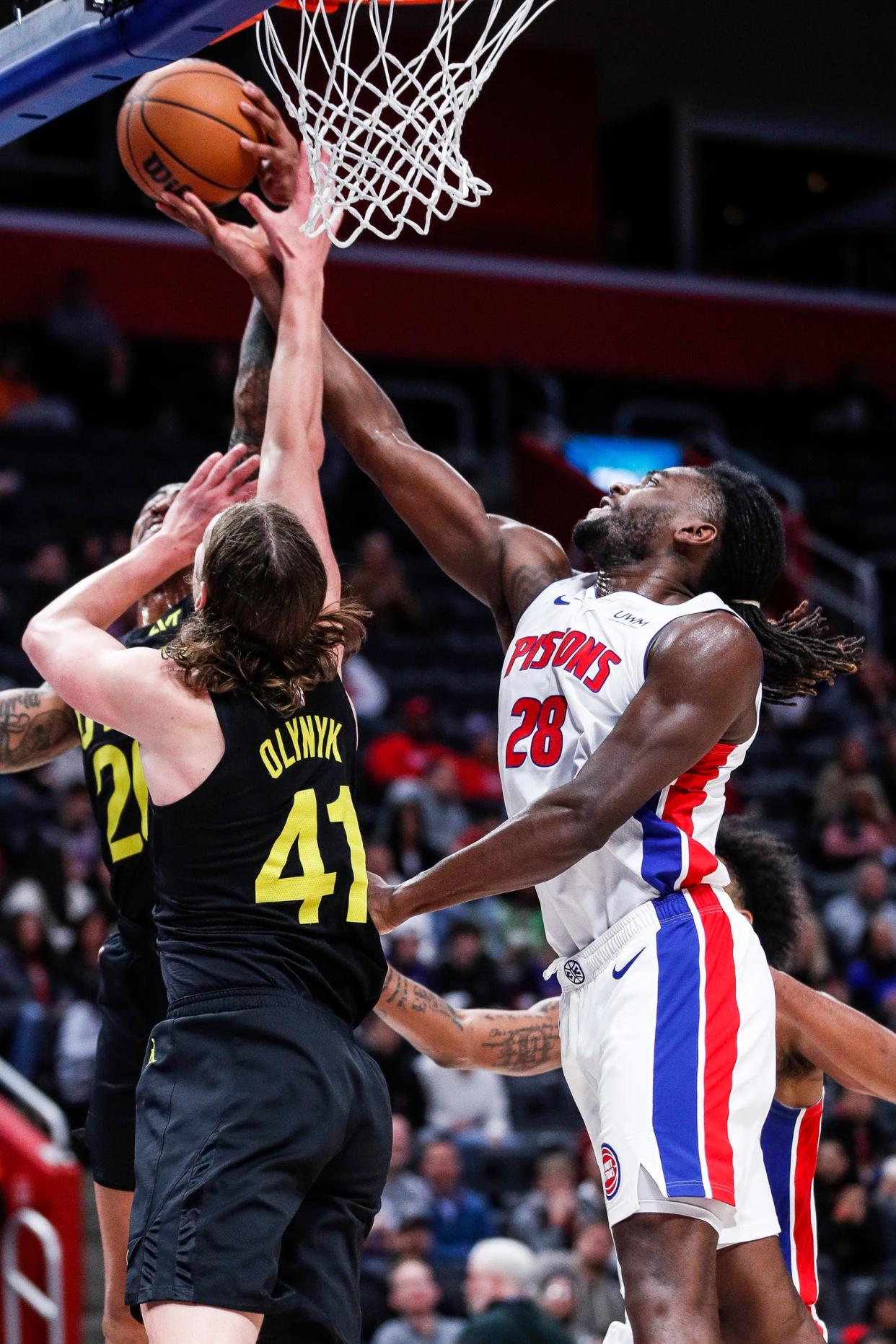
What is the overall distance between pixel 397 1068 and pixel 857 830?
4.63 metres

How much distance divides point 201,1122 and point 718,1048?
38.1 inches

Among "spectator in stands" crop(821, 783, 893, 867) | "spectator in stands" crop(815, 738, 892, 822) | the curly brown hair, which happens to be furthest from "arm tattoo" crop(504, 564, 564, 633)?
"spectator in stands" crop(815, 738, 892, 822)

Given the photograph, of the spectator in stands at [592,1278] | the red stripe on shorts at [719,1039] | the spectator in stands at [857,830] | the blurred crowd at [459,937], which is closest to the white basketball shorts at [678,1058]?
the red stripe on shorts at [719,1039]

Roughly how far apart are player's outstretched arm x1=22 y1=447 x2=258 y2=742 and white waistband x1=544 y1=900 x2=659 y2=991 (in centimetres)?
97

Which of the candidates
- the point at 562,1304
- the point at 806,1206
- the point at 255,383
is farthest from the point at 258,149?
the point at 562,1304

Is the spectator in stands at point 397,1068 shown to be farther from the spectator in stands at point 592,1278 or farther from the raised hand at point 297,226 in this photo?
the raised hand at point 297,226

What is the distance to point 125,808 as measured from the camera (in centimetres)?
386

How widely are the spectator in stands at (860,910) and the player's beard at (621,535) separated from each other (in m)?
8.20

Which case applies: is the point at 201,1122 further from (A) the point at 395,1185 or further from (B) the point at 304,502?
(A) the point at 395,1185

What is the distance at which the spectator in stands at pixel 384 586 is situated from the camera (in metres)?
13.1

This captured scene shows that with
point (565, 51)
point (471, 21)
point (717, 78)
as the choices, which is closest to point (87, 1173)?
point (471, 21)

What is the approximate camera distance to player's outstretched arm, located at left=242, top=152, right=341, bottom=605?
378 cm

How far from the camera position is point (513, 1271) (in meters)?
7.12

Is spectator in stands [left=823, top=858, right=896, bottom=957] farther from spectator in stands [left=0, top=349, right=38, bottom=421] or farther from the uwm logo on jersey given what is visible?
the uwm logo on jersey
